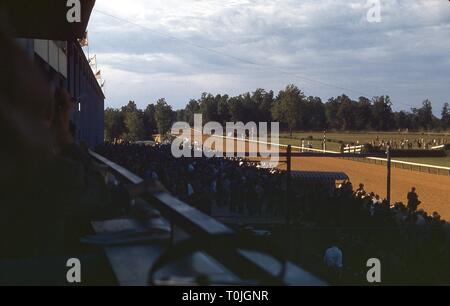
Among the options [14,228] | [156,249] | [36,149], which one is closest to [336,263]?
[156,249]

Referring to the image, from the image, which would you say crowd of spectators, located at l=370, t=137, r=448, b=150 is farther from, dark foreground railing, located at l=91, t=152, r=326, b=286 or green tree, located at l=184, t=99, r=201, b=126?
dark foreground railing, located at l=91, t=152, r=326, b=286

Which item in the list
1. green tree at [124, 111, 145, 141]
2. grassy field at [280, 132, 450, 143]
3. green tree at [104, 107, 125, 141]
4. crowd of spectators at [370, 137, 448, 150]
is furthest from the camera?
grassy field at [280, 132, 450, 143]

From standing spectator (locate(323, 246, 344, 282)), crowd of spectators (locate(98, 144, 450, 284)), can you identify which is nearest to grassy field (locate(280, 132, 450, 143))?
crowd of spectators (locate(98, 144, 450, 284))

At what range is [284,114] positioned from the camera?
104m

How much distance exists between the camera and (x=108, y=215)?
122 inches

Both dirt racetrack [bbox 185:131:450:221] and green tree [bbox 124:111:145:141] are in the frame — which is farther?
Result: green tree [bbox 124:111:145:141]

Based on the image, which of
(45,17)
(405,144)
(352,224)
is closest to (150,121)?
(405,144)

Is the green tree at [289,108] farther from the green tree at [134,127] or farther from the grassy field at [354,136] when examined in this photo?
the green tree at [134,127]

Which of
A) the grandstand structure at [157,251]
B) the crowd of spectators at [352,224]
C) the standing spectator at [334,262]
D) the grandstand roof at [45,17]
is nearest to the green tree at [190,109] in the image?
the crowd of spectators at [352,224]

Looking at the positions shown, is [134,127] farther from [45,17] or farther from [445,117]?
[45,17]

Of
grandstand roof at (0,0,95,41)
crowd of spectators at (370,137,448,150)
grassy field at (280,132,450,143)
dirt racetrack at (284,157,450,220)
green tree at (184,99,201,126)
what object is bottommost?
dirt racetrack at (284,157,450,220)

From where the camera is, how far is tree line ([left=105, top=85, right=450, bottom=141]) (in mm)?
103250

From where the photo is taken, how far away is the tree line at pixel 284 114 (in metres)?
103
